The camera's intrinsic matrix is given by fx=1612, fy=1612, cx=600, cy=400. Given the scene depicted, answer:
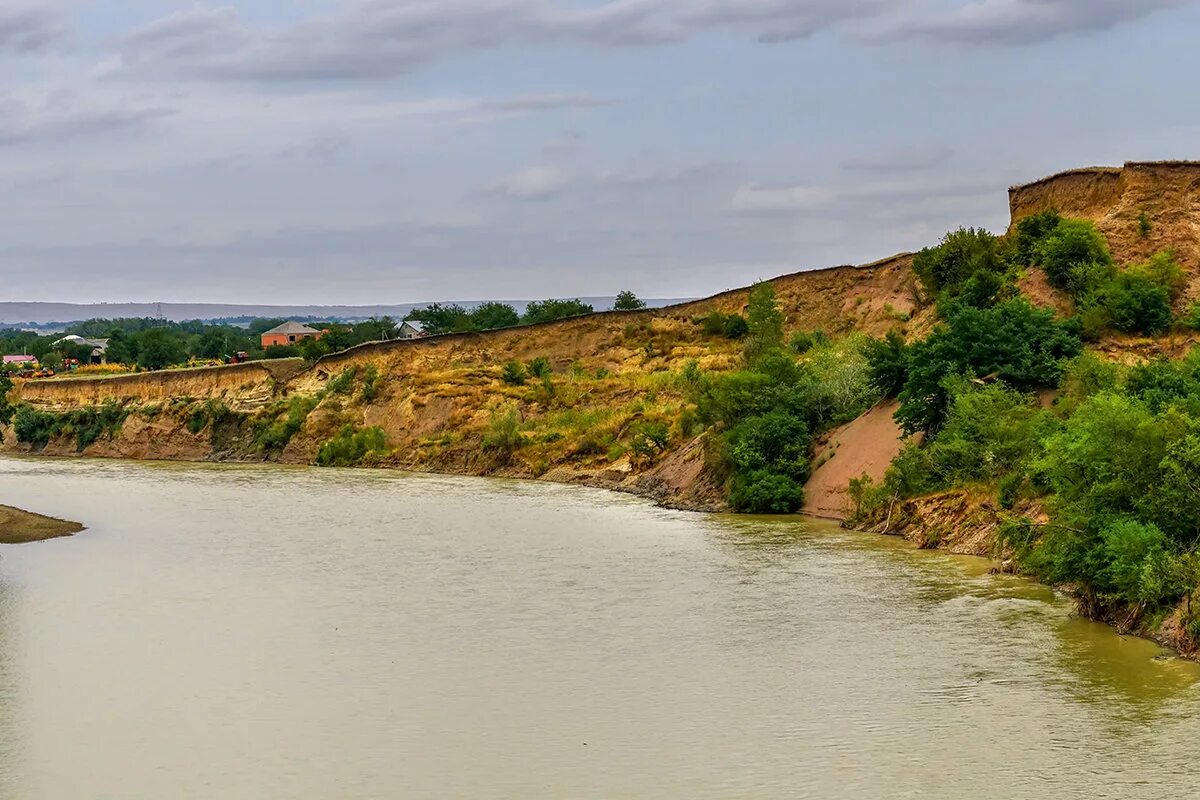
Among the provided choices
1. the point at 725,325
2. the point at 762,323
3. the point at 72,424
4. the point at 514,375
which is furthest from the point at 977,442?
the point at 72,424

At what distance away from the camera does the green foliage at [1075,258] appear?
3894cm

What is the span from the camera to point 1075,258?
3978cm

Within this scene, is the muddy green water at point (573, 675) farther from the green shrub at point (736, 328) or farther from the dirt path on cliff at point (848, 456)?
the green shrub at point (736, 328)

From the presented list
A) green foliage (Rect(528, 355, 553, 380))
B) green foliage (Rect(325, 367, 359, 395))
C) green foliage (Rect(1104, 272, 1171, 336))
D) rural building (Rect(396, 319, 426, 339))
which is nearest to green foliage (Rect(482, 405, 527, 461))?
green foliage (Rect(528, 355, 553, 380))

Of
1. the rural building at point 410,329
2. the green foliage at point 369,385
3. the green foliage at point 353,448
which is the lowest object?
the green foliage at point 353,448

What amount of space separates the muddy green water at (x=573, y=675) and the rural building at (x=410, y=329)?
67.7 m

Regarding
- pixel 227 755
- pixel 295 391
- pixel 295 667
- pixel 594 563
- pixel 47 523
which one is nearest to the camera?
pixel 227 755

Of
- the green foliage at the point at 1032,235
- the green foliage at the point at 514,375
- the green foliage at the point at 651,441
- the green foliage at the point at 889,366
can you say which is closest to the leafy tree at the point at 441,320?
the green foliage at the point at 514,375

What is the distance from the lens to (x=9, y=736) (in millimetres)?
19000

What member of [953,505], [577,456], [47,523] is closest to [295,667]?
[953,505]

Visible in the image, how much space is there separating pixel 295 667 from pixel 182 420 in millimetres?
44352

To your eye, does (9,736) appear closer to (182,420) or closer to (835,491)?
(835,491)

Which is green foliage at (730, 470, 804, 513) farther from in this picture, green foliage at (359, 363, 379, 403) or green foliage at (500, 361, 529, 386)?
green foliage at (359, 363, 379, 403)

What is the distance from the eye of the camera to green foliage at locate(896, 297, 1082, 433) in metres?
33.8
